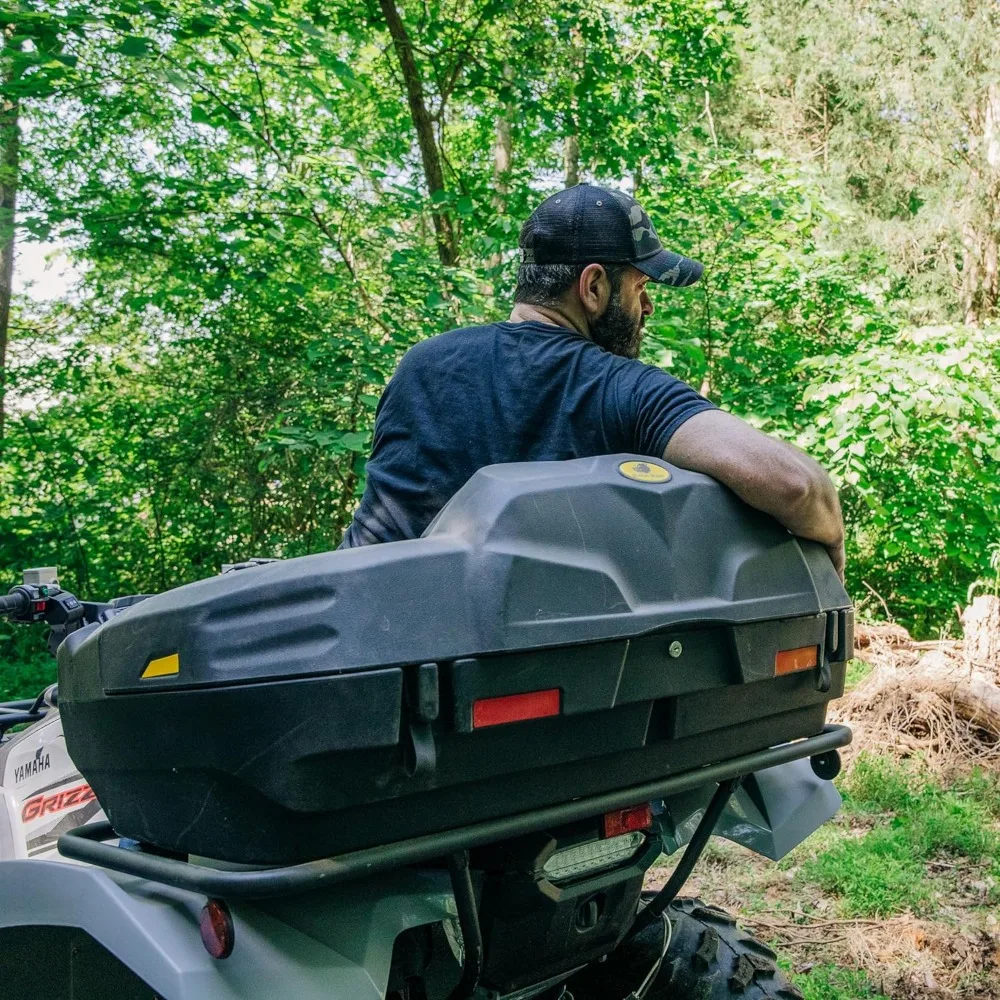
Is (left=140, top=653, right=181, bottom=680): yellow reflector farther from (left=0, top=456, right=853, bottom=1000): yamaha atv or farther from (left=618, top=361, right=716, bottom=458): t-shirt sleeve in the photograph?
(left=618, top=361, right=716, bottom=458): t-shirt sleeve

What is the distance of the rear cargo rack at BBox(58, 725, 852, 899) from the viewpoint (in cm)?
129

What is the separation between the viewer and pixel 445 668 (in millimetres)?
1284

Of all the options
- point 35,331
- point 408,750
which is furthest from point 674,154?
point 408,750

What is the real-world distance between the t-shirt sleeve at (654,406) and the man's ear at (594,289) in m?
0.37

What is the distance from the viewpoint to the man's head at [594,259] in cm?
206

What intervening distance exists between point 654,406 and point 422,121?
6470 mm

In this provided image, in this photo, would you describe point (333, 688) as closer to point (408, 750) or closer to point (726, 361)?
point (408, 750)

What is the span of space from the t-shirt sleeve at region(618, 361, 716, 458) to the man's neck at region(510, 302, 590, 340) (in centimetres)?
36

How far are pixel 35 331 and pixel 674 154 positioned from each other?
5359mm

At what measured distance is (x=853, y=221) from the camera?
14430mm

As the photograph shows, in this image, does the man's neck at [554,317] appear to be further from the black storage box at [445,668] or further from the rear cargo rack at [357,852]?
the rear cargo rack at [357,852]

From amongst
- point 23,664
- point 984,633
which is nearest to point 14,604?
point 984,633

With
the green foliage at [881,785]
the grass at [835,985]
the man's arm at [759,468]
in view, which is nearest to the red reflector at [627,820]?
the man's arm at [759,468]

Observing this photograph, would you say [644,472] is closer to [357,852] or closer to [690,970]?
[357,852]
